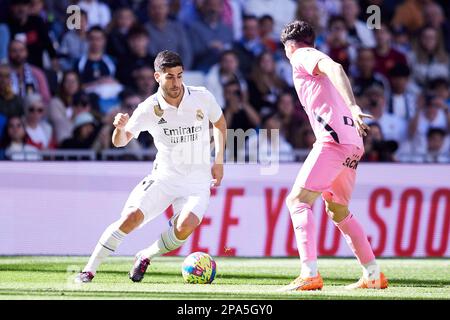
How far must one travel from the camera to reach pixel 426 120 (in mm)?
18375

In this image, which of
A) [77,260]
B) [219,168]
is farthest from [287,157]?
[219,168]

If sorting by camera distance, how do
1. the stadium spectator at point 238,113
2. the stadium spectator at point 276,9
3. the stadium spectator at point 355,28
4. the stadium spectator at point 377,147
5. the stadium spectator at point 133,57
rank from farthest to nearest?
the stadium spectator at point 355,28 < the stadium spectator at point 276,9 < the stadium spectator at point 133,57 < the stadium spectator at point 238,113 < the stadium spectator at point 377,147

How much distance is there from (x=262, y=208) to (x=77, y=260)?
2727mm

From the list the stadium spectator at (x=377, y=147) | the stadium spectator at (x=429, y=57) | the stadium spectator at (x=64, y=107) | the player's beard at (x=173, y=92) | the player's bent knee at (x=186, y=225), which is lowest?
the player's bent knee at (x=186, y=225)

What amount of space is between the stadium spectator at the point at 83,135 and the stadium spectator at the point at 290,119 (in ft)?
9.62

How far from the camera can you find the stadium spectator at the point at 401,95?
18453mm

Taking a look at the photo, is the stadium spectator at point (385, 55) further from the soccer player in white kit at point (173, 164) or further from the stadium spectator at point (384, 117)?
the soccer player in white kit at point (173, 164)

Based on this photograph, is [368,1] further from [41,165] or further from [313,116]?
[313,116]

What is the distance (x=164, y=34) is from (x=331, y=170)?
8.91 meters

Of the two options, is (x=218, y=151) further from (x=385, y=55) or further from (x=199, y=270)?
(x=385, y=55)

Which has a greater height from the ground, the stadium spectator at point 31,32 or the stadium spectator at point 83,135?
the stadium spectator at point 31,32

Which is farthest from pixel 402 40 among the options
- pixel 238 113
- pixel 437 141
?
pixel 238 113

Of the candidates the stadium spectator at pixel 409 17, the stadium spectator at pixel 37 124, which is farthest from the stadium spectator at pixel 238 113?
the stadium spectator at pixel 409 17

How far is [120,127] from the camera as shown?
1028 cm
